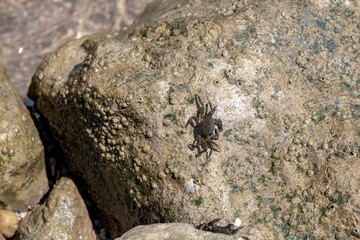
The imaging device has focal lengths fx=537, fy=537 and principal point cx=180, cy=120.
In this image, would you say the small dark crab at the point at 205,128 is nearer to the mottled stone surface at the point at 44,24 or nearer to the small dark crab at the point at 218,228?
the small dark crab at the point at 218,228

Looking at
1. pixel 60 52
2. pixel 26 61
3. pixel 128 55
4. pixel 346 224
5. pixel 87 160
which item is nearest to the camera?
pixel 346 224

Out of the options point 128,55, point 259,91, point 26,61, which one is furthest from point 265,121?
point 26,61

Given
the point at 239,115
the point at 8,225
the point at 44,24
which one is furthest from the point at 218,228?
the point at 44,24

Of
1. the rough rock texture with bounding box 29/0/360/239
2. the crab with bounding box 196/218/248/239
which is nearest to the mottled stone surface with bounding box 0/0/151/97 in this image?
the rough rock texture with bounding box 29/0/360/239

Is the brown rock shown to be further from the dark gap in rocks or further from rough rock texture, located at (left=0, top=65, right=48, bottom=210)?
the dark gap in rocks

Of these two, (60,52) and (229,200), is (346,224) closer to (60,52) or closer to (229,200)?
(229,200)

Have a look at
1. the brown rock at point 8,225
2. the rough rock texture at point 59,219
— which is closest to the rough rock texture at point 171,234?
the rough rock texture at point 59,219

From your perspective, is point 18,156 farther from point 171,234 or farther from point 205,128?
point 171,234
